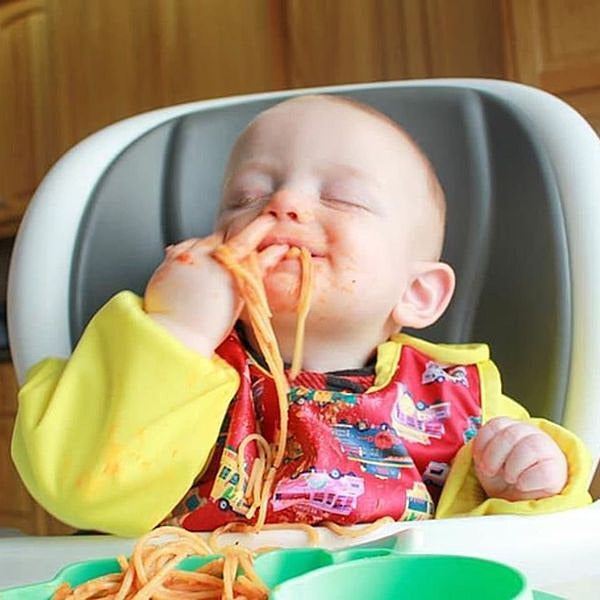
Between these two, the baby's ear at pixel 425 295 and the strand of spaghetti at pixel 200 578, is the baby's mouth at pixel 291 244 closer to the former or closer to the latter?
the baby's ear at pixel 425 295

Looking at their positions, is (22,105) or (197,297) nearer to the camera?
(197,297)

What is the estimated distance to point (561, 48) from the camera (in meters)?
1.57

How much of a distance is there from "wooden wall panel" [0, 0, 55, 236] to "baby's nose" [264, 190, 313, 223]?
1.64 meters

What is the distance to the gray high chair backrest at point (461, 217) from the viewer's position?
88 centimetres

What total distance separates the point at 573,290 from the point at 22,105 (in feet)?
5.89

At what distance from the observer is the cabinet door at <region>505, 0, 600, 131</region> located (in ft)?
5.09

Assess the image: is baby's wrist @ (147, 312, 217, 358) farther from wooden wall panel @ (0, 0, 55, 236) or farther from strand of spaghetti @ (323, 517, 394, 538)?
wooden wall panel @ (0, 0, 55, 236)

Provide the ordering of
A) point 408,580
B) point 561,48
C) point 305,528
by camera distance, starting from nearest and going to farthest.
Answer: point 408,580, point 305,528, point 561,48

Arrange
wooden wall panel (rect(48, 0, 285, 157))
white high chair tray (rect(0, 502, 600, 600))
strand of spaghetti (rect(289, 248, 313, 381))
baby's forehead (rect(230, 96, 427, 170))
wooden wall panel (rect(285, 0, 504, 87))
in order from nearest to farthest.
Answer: white high chair tray (rect(0, 502, 600, 600)) < strand of spaghetti (rect(289, 248, 313, 381)) < baby's forehead (rect(230, 96, 427, 170)) < wooden wall panel (rect(285, 0, 504, 87)) < wooden wall panel (rect(48, 0, 285, 157))

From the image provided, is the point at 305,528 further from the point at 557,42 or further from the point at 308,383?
the point at 557,42

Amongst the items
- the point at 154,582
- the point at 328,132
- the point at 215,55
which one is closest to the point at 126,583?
the point at 154,582

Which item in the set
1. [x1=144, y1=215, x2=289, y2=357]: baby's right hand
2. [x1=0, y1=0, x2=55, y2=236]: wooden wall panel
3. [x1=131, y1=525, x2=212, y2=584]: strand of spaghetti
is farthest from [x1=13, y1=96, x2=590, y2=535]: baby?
[x1=0, y1=0, x2=55, y2=236]: wooden wall panel

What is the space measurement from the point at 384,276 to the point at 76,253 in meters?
0.30

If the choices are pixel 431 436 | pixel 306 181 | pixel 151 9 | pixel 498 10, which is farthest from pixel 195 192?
pixel 151 9
